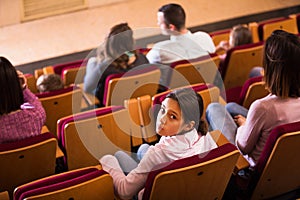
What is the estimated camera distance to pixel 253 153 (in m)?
2.42

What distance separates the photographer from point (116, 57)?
328 centimetres

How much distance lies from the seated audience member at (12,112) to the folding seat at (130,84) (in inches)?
26.2

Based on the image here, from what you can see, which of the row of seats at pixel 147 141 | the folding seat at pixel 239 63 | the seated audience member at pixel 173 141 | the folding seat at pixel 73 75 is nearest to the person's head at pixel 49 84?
the row of seats at pixel 147 141

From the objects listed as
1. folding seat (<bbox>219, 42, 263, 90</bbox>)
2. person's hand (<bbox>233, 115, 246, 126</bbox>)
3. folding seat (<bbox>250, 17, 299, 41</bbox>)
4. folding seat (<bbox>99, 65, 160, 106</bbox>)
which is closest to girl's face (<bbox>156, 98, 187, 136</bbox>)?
person's hand (<bbox>233, 115, 246, 126</bbox>)

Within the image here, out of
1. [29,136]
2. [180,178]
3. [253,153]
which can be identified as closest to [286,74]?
[253,153]

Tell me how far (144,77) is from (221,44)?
116 cm

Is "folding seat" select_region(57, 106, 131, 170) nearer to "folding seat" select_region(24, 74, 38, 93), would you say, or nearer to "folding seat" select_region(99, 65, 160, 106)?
"folding seat" select_region(99, 65, 160, 106)

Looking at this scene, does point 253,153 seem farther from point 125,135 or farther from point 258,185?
point 125,135

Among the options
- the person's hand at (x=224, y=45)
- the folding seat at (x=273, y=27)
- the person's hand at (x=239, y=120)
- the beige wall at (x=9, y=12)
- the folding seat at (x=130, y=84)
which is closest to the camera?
the person's hand at (x=239, y=120)

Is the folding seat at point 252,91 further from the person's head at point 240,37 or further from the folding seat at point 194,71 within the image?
the person's head at point 240,37

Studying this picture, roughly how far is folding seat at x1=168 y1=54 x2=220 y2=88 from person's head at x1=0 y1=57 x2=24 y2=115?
1.11 metres

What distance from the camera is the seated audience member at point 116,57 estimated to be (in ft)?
10.7

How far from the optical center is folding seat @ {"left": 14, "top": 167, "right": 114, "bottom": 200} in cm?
184

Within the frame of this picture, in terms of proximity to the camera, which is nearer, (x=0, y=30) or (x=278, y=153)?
(x=278, y=153)
